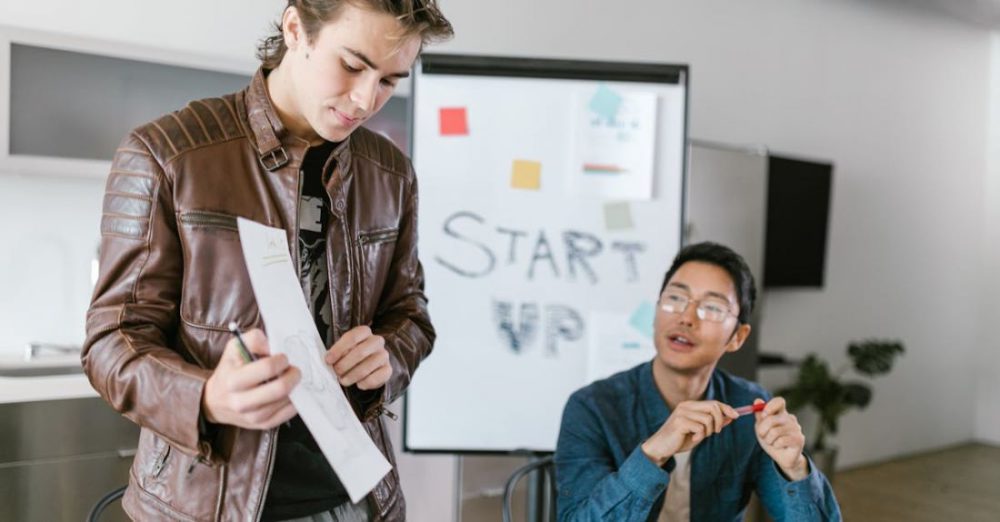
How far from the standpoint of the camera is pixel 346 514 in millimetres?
1142

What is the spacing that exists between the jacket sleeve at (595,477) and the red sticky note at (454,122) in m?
0.87

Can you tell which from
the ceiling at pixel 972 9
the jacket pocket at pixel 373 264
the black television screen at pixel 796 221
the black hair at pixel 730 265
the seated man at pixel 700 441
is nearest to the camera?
the jacket pocket at pixel 373 264

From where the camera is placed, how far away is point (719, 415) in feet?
4.55

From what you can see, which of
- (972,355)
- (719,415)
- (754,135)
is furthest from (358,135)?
(972,355)

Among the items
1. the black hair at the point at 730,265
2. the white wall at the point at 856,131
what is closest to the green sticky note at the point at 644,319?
the black hair at the point at 730,265

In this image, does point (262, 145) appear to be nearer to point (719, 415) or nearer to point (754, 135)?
point (719, 415)

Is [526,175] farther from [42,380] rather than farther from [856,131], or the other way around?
[856,131]

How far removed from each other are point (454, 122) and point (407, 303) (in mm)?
1013

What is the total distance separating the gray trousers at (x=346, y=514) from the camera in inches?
43.5

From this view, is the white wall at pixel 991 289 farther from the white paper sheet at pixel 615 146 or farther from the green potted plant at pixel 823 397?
the white paper sheet at pixel 615 146

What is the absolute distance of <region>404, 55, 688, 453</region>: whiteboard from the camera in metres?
2.21

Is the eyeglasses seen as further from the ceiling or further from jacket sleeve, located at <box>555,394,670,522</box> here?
the ceiling

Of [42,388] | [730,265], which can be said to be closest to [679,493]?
[730,265]

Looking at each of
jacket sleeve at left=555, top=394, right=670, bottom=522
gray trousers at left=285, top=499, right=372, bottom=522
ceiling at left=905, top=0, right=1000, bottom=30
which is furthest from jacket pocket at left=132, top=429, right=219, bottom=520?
ceiling at left=905, top=0, right=1000, bottom=30
